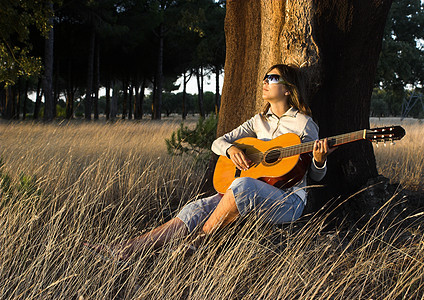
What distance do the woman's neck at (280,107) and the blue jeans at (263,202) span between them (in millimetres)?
698

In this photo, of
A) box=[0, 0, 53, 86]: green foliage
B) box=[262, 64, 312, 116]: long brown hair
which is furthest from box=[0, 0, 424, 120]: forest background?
box=[262, 64, 312, 116]: long brown hair

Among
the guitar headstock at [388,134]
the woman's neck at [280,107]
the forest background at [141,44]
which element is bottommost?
the guitar headstock at [388,134]

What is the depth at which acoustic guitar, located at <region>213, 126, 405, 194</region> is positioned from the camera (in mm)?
2463

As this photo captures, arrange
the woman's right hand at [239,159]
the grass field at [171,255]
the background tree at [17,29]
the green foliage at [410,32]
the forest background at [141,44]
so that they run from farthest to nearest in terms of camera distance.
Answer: the green foliage at [410,32], the forest background at [141,44], the background tree at [17,29], the woman's right hand at [239,159], the grass field at [171,255]

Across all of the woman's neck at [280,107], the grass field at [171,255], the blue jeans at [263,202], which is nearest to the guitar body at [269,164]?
the blue jeans at [263,202]

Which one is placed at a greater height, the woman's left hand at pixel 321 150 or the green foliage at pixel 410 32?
the green foliage at pixel 410 32

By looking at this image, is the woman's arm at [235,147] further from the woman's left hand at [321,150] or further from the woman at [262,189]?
the woman's left hand at [321,150]

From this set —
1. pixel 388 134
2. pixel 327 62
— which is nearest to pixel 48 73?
pixel 327 62

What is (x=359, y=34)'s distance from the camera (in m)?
3.95

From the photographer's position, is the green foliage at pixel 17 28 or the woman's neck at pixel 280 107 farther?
the green foliage at pixel 17 28

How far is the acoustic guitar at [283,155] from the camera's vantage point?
246 cm

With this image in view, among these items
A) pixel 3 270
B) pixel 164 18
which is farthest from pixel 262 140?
pixel 164 18

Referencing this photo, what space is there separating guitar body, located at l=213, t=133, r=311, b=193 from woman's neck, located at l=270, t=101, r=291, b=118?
0.84 feet

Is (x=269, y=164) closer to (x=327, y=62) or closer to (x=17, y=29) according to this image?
(x=327, y=62)
